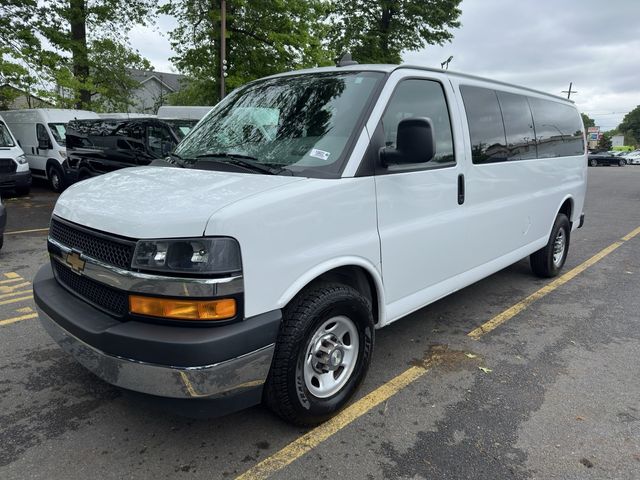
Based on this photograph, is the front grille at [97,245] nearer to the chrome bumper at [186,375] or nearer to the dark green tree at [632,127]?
the chrome bumper at [186,375]

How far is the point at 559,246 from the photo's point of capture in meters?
6.18

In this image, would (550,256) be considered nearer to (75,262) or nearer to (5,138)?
(75,262)

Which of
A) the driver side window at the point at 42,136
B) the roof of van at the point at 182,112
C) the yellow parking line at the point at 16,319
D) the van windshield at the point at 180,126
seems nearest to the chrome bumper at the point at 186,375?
the yellow parking line at the point at 16,319

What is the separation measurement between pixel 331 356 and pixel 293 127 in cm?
146

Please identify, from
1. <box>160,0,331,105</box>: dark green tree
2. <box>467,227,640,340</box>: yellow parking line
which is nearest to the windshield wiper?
<box>467,227,640,340</box>: yellow parking line

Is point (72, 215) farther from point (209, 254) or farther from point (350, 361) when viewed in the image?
point (350, 361)

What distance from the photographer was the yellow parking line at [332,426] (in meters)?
2.58

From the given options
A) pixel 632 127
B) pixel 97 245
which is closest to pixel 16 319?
pixel 97 245

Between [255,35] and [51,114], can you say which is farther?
[255,35]

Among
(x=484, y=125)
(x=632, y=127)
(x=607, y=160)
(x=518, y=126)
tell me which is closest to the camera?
(x=484, y=125)

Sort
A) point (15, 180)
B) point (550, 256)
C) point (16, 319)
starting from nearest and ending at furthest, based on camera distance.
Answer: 1. point (16, 319)
2. point (550, 256)
3. point (15, 180)

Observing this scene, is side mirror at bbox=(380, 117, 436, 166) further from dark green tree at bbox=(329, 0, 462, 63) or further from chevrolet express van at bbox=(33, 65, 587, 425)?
dark green tree at bbox=(329, 0, 462, 63)

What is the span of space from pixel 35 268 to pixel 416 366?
16.8 ft

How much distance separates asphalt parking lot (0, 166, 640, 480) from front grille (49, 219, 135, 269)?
68cm
